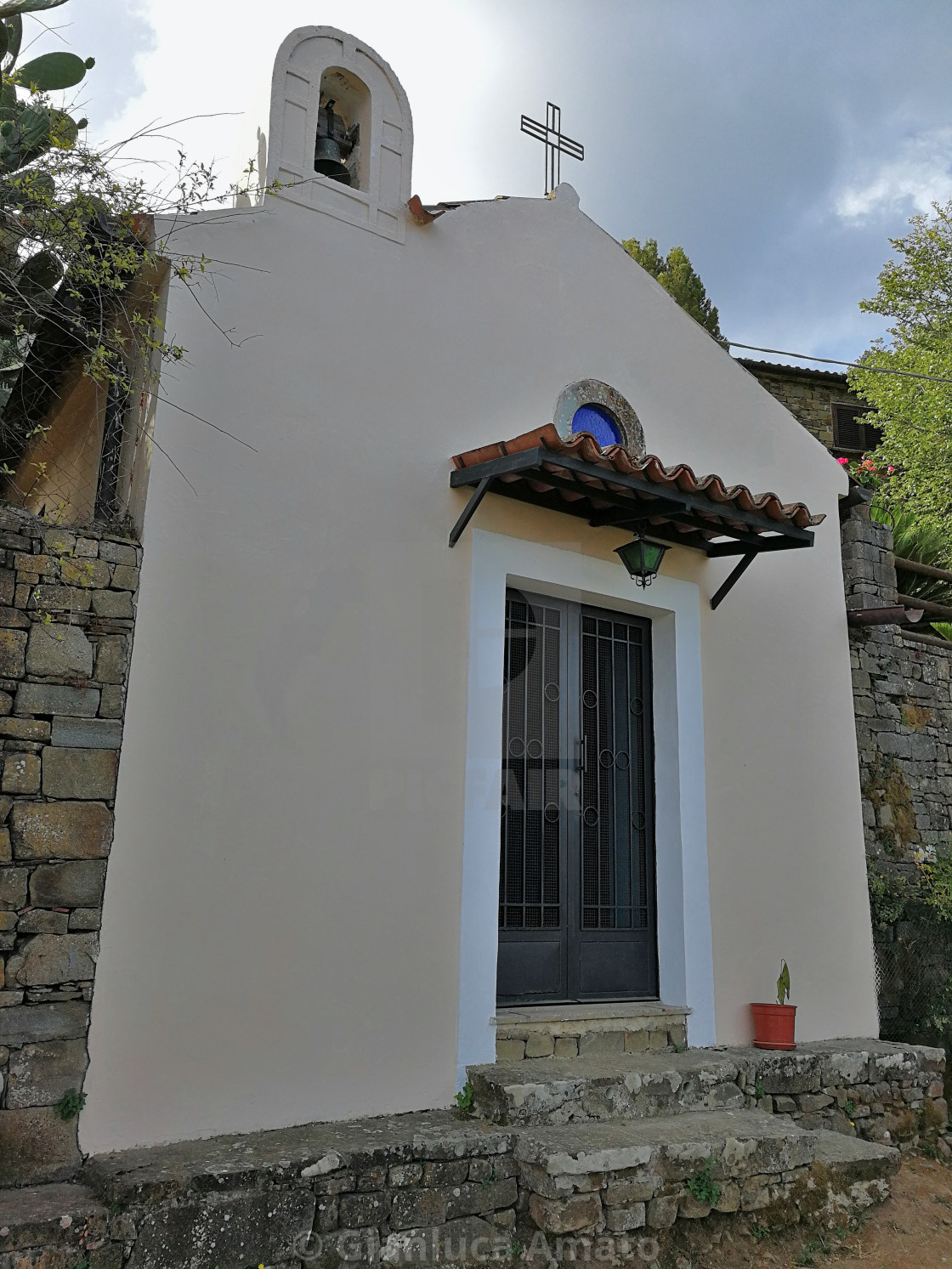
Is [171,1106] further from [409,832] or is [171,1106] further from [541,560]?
[541,560]

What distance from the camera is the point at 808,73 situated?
7.29 meters

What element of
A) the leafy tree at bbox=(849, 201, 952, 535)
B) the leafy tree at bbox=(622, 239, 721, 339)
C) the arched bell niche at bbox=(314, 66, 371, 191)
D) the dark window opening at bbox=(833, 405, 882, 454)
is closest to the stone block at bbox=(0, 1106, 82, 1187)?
the arched bell niche at bbox=(314, 66, 371, 191)

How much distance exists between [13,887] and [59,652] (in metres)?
0.91

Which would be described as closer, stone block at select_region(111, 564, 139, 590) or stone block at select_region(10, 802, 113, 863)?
stone block at select_region(10, 802, 113, 863)

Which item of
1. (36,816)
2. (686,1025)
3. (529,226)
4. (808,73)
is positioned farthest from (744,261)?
(36,816)

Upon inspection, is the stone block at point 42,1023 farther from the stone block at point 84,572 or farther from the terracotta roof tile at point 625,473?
the terracotta roof tile at point 625,473

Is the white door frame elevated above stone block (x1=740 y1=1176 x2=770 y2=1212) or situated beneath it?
elevated above

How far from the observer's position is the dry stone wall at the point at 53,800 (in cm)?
354

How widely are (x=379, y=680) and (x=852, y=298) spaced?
14626mm

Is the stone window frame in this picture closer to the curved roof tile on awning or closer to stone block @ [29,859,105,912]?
the curved roof tile on awning

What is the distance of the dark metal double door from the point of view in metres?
5.23

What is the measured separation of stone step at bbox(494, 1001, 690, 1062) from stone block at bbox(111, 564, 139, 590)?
270 cm

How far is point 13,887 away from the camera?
361 centimetres

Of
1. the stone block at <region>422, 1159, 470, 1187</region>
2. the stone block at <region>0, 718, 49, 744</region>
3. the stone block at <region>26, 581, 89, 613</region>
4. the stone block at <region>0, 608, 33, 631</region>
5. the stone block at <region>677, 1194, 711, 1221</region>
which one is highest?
the stone block at <region>26, 581, 89, 613</region>
